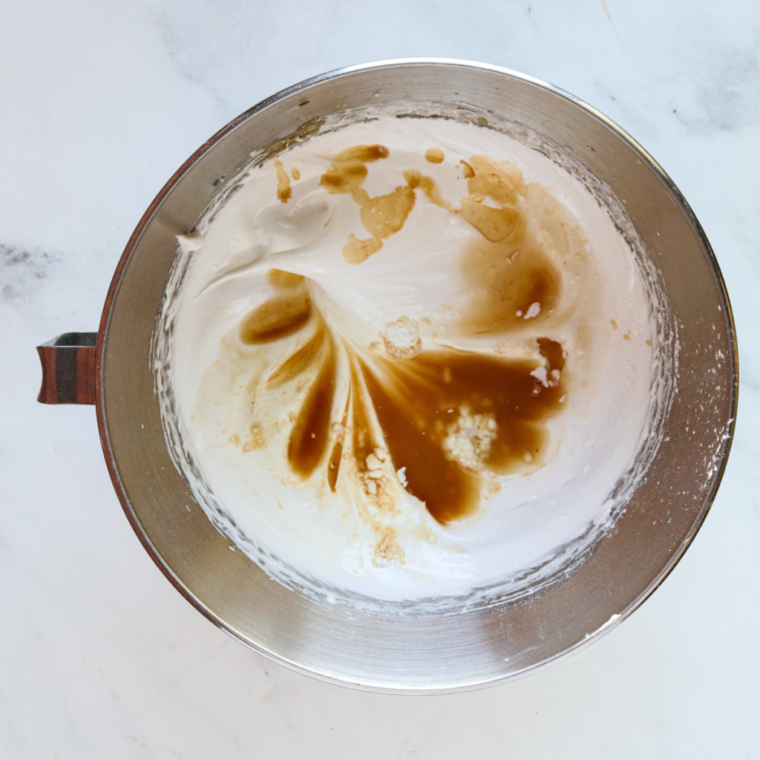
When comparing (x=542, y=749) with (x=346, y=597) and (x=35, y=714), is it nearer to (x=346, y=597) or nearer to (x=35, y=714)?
(x=346, y=597)

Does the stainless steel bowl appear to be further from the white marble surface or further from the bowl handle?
the white marble surface

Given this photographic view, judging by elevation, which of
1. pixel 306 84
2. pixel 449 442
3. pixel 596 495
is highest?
pixel 306 84

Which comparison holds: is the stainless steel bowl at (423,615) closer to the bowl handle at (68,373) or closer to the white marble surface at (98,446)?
the bowl handle at (68,373)

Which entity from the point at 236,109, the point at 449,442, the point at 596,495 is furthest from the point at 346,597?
the point at 236,109

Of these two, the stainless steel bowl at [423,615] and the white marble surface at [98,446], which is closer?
the stainless steel bowl at [423,615]

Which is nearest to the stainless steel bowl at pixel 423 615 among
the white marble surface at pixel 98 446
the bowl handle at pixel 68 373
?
the bowl handle at pixel 68 373

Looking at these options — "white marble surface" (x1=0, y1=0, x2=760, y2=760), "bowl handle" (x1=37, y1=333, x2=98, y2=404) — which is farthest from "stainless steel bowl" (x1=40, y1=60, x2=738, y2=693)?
"white marble surface" (x1=0, y1=0, x2=760, y2=760)
